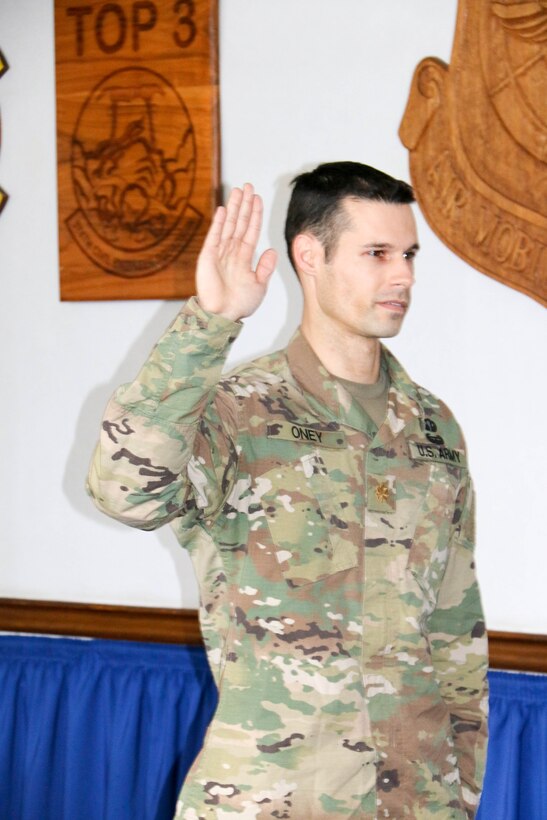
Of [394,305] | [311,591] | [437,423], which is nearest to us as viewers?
[311,591]

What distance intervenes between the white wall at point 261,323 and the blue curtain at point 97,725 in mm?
174

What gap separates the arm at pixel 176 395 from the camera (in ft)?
3.76

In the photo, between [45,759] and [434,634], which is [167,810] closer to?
[45,759]

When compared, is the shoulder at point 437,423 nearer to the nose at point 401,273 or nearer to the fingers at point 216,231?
the nose at point 401,273

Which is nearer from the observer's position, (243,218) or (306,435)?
(243,218)

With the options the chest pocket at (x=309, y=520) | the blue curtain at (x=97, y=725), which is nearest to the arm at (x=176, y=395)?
the chest pocket at (x=309, y=520)

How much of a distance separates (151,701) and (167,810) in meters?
0.27

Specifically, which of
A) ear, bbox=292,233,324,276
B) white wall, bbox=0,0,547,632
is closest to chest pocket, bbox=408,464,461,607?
ear, bbox=292,233,324,276

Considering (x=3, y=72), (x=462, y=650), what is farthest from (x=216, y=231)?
(x=3, y=72)

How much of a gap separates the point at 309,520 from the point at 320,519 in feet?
0.06

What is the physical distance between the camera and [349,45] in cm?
265

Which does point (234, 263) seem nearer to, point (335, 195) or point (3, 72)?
point (335, 195)

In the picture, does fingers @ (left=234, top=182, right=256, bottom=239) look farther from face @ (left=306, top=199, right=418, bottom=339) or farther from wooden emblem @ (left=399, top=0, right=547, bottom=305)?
wooden emblem @ (left=399, top=0, right=547, bottom=305)

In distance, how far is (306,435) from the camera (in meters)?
1.44
